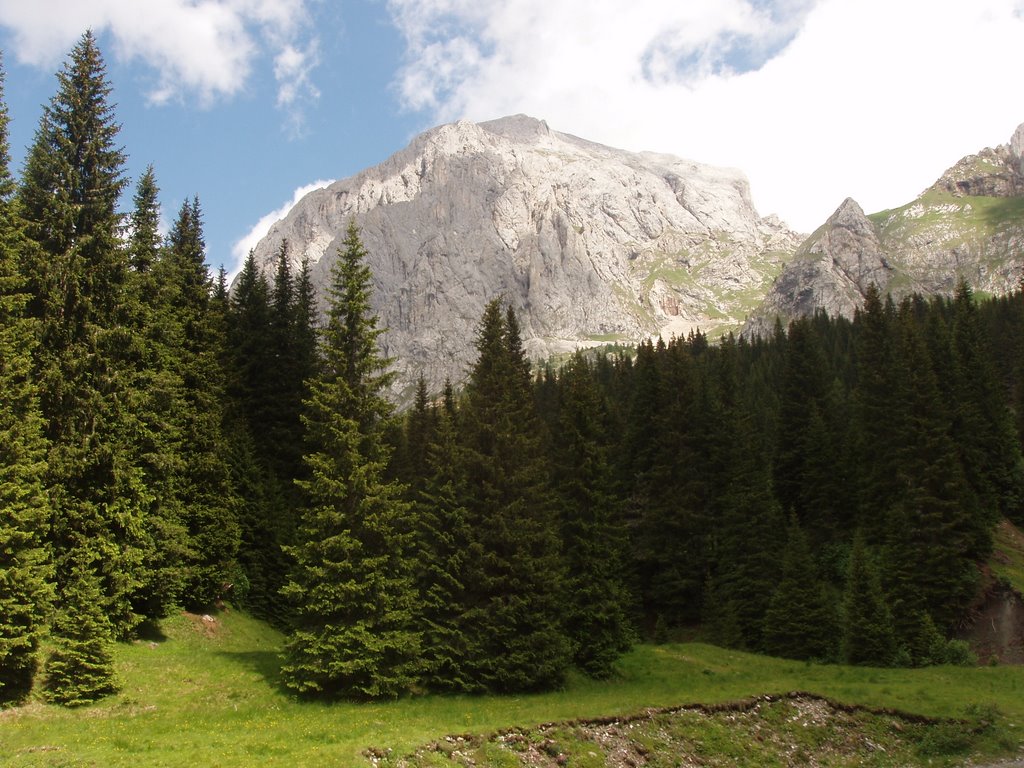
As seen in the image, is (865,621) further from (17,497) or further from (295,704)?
(17,497)

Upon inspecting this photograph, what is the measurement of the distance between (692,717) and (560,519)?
1335 cm

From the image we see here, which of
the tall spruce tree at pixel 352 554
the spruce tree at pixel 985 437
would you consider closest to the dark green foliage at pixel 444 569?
the tall spruce tree at pixel 352 554

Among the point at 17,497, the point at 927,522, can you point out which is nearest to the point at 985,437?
the point at 927,522

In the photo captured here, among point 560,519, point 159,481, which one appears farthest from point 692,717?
point 159,481

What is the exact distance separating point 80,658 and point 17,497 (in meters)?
5.12

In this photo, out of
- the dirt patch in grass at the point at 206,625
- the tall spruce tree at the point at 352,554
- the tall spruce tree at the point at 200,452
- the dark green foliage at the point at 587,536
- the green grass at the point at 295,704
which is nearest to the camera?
the green grass at the point at 295,704

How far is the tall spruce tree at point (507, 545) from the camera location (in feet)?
89.4

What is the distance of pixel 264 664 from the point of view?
27.0 metres

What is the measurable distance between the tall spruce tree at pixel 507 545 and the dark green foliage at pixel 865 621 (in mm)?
16889

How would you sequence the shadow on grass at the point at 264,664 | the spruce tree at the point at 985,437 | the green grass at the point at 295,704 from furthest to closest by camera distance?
the spruce tree at the point at 985,437 < the shadow on grass at the point at 264,664 < the green grass at the point at 295,704

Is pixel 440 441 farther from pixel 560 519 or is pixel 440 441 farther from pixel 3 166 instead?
pixel 3 166

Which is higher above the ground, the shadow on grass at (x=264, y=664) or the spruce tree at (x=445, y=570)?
the spruce tree at (x=445, y=570)

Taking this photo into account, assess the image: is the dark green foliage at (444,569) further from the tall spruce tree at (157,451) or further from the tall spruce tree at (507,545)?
the tall spruce tree at (157,451)

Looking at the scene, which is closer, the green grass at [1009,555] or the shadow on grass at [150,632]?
the shadow on grass at [150,632]
